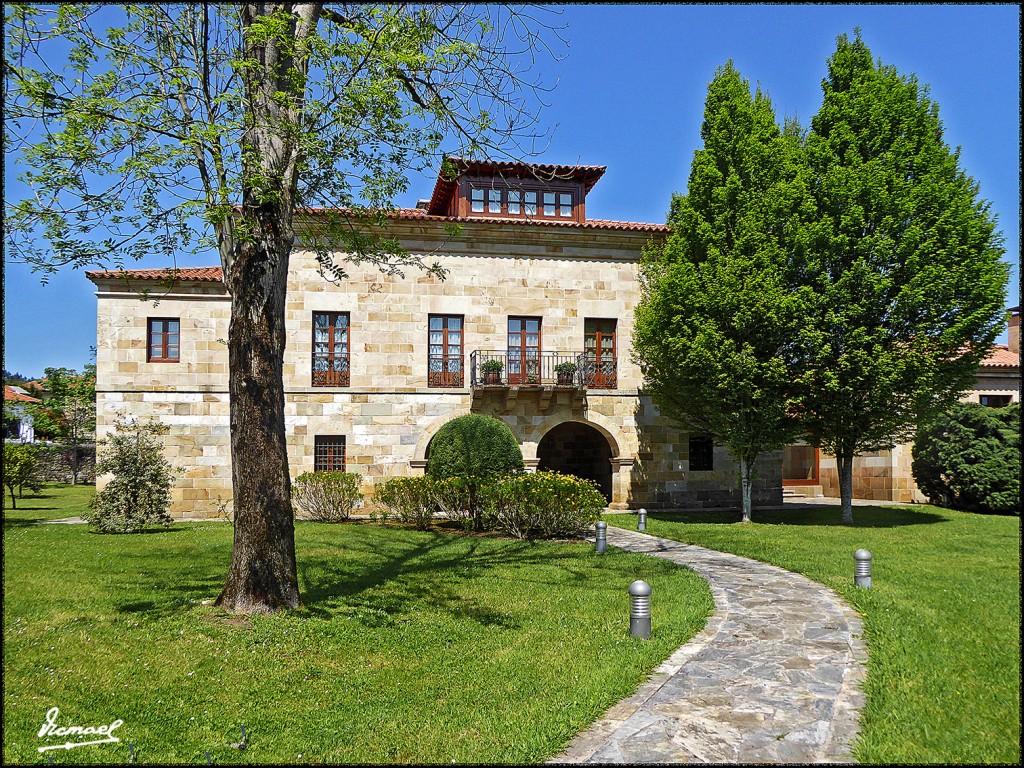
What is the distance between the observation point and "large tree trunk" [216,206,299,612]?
7934mm

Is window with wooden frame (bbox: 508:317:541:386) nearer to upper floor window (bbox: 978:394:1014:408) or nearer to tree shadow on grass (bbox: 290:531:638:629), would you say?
tree shadow on grass (bbox: 290:531:638:629)

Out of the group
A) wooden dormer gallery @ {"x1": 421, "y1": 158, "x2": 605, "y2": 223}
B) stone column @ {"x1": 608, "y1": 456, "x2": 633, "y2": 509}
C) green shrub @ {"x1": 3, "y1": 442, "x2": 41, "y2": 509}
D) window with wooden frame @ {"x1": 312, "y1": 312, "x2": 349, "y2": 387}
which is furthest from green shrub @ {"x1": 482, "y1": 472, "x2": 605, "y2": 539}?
green shrub @ {"x1": 3, "y1": 442, "x2": 41, "y2": 509}

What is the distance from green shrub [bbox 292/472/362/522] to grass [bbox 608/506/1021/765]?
7789 millimetres

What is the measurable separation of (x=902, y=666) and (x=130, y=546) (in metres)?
12.9

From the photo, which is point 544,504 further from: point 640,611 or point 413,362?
point 413,362

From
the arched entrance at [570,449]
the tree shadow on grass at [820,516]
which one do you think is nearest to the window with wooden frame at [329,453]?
the arched entrance at [570,449]

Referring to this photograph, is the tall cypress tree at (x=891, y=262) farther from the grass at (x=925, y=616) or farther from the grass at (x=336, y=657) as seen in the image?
the grass at (x=336, y=657)

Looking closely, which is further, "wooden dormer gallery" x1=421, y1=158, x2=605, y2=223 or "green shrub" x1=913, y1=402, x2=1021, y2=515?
"wooden dormer gallery" x1=421, y1=158, x2=605, y2=223

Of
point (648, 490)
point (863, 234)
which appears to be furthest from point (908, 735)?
point (648, 490)

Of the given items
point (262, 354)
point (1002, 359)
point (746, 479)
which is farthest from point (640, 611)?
point (1002, 359)

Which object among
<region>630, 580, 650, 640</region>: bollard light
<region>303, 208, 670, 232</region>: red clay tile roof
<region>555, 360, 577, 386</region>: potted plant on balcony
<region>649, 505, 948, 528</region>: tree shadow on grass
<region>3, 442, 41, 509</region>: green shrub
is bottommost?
<region>649, 505, 948, 528</region>: tree shadow on grass

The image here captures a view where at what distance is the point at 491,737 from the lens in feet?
15.9

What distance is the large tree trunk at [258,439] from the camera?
793cm

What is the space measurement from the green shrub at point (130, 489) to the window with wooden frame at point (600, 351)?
12.2m
